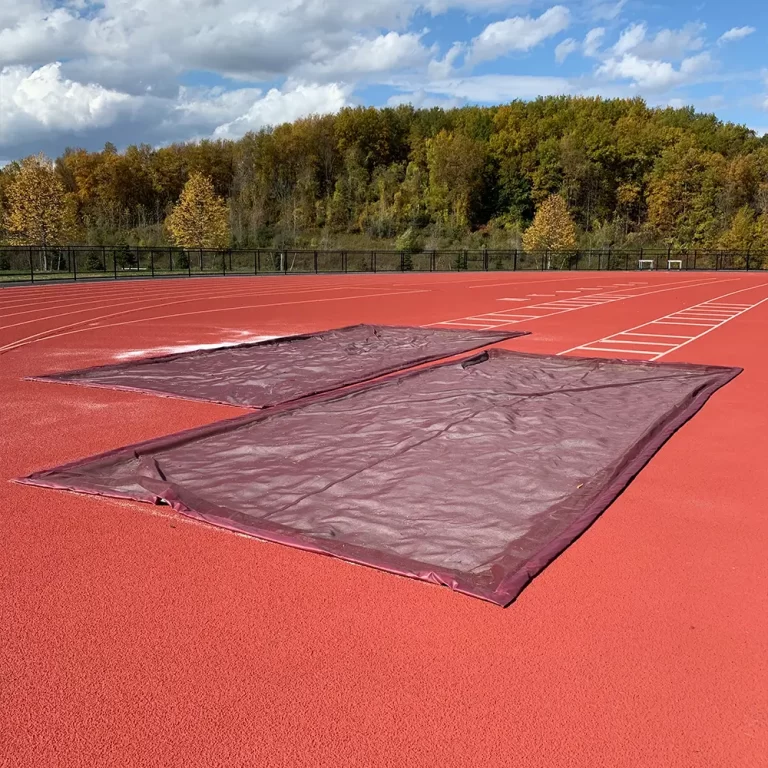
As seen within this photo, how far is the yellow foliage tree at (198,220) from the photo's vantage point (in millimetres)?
56781

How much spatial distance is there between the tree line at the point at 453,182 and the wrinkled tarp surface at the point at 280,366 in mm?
48807

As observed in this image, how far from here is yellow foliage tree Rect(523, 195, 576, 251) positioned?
6150cm

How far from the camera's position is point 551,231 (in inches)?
2450

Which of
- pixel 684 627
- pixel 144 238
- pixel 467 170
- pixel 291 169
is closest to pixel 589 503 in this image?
pixel 684 627

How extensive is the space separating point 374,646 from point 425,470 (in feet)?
7.73

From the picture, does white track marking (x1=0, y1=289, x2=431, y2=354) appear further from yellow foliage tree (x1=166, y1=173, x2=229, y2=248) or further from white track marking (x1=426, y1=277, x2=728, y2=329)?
yellow foliage tree (x1=166, y1=173, x2=229, y2=248)

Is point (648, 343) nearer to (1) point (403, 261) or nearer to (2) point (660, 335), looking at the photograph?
(2) point (660, 335)

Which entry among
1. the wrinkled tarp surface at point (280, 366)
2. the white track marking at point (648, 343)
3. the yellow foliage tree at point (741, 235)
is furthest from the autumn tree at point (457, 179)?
the wrinkled tarp surface at point (280, 366)

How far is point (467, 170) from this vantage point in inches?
3698

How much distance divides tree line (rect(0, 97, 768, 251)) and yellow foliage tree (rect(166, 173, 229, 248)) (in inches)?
9.8

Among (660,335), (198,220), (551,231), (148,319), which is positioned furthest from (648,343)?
(551,231)

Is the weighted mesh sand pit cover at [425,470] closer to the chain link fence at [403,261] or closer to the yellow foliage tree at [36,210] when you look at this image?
the chain link fence at [403,261]

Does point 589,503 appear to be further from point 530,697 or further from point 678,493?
point 530,697

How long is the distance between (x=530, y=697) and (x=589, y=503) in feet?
7.00
